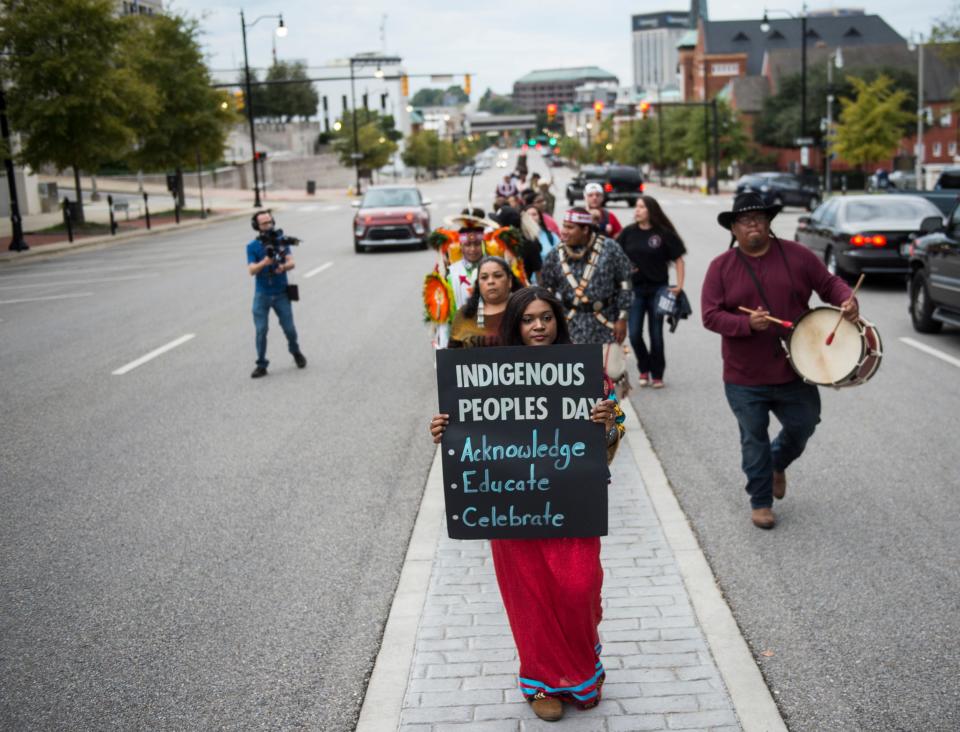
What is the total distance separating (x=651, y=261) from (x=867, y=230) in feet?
27.6

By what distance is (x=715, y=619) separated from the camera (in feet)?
16.3

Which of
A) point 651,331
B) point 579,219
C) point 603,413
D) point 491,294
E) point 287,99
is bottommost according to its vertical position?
point 651,331

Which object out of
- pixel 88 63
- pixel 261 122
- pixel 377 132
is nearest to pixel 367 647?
pixel 88 63

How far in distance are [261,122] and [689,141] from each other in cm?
6755

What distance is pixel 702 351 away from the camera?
12.4 m

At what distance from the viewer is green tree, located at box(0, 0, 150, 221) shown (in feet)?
104

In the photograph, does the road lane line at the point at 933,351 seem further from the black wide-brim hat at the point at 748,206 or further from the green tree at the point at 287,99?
the green tree at the point at 287,99

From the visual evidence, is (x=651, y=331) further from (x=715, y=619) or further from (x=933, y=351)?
(x=715, y=619)

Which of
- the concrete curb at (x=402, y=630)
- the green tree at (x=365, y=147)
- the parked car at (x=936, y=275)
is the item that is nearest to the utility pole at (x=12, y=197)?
the parked car at (x=936, y=275)

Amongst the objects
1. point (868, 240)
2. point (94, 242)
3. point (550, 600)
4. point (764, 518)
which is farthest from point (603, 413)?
point (94, 242)

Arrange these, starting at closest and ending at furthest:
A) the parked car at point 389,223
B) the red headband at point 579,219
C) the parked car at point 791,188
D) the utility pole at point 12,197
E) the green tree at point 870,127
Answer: the red headband at point 579,219 → the parked car at point 389,223 → the utility pole at point 12,197 → the parked car at point 791,188 → the green tree at point 870,127

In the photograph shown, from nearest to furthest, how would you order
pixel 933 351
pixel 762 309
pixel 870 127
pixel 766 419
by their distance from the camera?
pixel 762 309, pixel 766 419, pixel 933 351, pixel 870 127

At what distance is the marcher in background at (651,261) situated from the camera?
9.93m

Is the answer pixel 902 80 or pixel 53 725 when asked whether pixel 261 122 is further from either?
pixel 53 725
